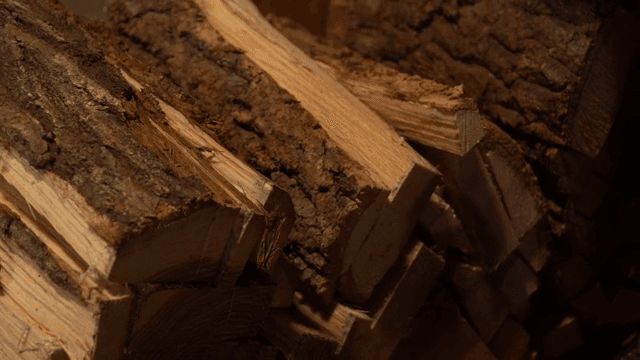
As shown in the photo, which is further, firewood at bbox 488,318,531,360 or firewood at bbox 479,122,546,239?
firewood at bbox 488,318,531,360

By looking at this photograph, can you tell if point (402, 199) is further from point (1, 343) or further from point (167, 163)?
point (1, 343)

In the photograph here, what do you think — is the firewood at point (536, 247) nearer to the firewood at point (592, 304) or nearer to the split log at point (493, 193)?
the split log at point (493, 193)

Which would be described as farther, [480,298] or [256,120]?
[480,298]

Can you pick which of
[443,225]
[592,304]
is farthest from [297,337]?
[592,304]

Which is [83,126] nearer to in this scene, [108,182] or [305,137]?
[108,182]

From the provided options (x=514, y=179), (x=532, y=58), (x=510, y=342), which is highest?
(x=532, y=58)

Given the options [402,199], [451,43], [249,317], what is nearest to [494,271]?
[402,199]

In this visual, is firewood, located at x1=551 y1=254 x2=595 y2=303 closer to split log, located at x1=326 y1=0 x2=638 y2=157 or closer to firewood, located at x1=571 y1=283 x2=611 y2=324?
firewood, located at x1=571 y1=283 x2=611 y2=324

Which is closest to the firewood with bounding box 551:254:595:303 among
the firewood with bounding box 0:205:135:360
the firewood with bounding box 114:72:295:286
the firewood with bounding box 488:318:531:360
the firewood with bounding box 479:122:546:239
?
the firewood with bounding box 488:318:531:360

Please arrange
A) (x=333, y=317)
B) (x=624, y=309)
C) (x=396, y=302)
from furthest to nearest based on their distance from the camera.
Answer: (x=624, y=309)
(x=396, y=302)
(x=333, y=317)
